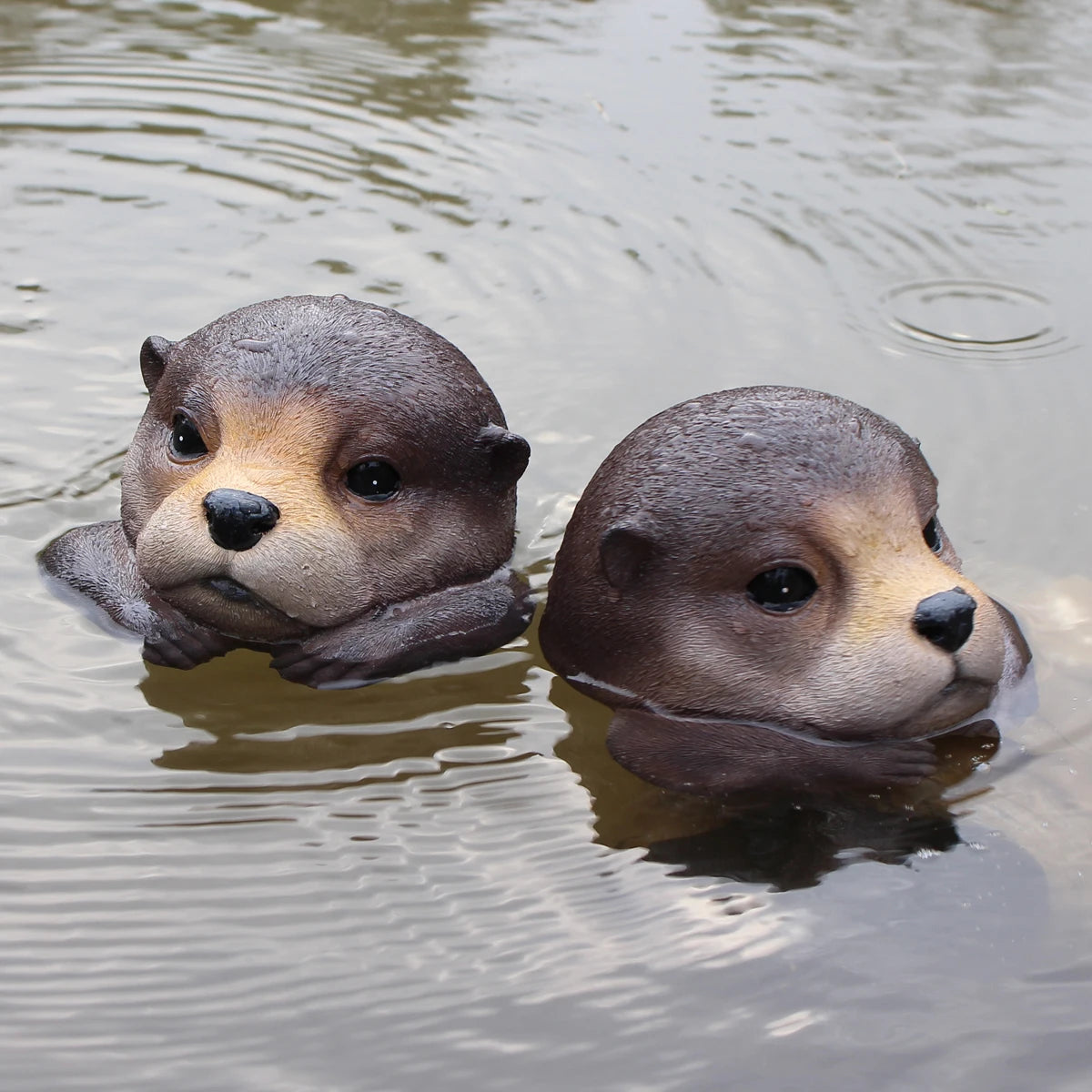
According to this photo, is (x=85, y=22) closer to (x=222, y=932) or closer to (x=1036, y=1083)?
(x=222, y=932)

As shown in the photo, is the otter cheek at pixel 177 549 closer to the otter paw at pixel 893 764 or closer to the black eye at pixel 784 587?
the black eye at pixel 784 587

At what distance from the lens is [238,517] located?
6.11 meters

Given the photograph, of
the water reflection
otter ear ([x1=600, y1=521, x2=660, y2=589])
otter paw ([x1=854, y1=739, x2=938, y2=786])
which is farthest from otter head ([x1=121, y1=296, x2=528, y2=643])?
otter paw ([x1=854, y1=739, x2=938, y2=786])

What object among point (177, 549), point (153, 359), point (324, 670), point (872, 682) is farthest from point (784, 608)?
point (153, 359)

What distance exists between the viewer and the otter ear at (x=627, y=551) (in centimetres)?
607

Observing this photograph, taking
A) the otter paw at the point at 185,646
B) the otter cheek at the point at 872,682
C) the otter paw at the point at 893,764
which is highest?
the otter cheek at the point at 872,682

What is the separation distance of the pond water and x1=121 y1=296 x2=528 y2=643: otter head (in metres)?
0.45

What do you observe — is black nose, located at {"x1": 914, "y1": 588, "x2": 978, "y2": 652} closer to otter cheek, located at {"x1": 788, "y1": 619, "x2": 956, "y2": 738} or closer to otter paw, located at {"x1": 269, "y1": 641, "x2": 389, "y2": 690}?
otter cheek, located at {"x1": 788, "y1": 619, "x2": 956, "y2": 738}

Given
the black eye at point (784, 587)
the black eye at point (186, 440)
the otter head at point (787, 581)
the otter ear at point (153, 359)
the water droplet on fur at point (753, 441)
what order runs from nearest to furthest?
the otter head at point (787, 581) → the black eye at point (784, 587) → the water droplet on fur at point (753, 441) → the black eye at point (186, 440) → the otter ear at point (153, 359)

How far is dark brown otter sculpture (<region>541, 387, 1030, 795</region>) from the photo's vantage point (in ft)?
19.1

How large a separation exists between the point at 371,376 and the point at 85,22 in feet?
24.1

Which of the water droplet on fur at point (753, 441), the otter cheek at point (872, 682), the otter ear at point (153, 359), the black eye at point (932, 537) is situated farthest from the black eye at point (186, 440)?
the black eye at point (932, 537)

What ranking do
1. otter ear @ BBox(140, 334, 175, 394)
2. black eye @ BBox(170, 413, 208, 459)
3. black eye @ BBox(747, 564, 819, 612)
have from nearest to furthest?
black eye @ BBox(747, 564, 819, 612), black eye @ BBox(170, 413, 208, 459), otter ear @ BBox(140, 334, 175, 394)

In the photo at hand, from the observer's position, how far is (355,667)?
6609 mm
